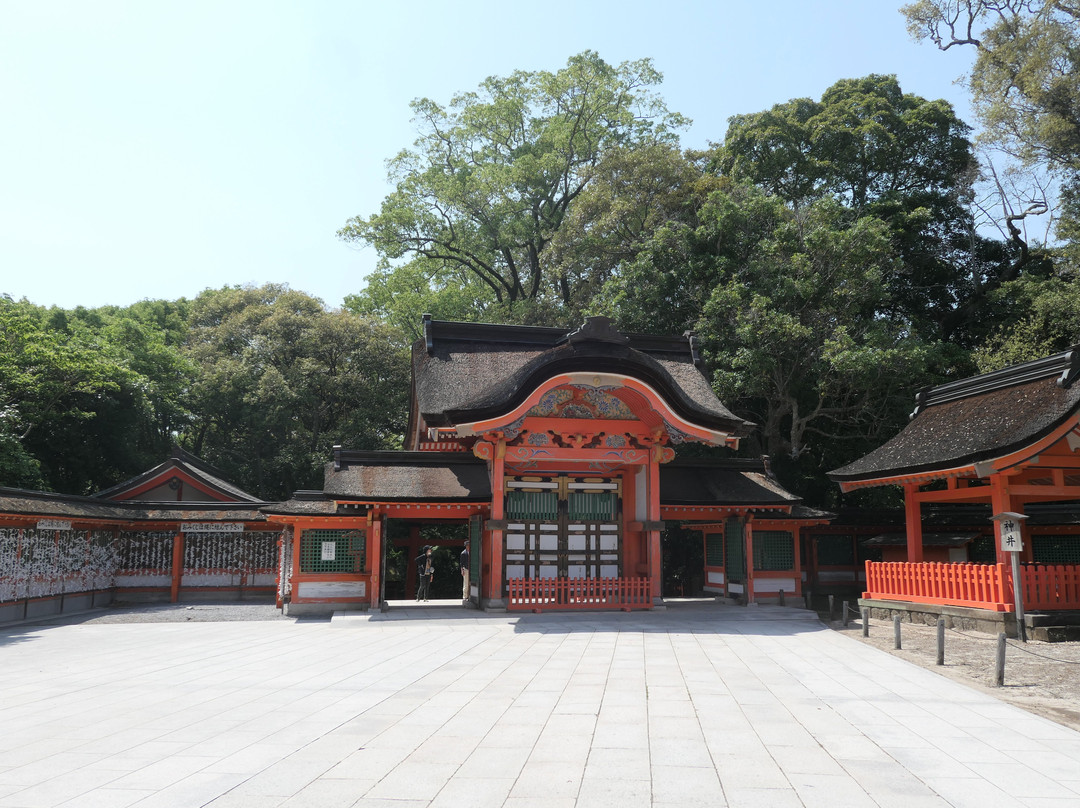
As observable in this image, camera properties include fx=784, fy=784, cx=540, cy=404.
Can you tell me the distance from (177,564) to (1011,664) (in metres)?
20.9

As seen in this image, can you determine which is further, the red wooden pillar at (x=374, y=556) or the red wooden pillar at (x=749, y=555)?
the red wooden pillar at (x=749, y=555)

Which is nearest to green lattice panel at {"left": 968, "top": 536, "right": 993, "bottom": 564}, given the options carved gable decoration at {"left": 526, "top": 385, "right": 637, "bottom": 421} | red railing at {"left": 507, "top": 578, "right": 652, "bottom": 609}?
red railing at {"left": 507, "top": 578, "right": 652, "bottom": 609}

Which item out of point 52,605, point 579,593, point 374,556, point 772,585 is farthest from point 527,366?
point 52,605

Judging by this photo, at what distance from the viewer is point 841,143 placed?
1146 inches

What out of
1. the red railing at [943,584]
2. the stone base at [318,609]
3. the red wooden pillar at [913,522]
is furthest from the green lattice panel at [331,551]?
the red wooden pillar at [913,522]

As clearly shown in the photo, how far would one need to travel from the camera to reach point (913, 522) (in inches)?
690

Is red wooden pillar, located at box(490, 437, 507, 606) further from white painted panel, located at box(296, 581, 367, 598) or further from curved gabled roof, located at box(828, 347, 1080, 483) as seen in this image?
curved gabled roof, located at box(828, 347, 1080, 483)

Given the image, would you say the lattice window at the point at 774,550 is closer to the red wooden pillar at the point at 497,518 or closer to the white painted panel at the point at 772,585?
the white painted panel at the point at 772,585

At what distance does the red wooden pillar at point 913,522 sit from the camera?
17.2 m

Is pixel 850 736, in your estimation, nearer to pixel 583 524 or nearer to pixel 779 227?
pixel 583 524

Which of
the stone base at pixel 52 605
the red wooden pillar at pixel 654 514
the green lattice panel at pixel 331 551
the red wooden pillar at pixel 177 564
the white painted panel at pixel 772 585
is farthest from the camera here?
the red wooden pillar at pixel 177 564

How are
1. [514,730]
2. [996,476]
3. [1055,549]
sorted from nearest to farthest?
[514,730], [996,476], [1055,549]

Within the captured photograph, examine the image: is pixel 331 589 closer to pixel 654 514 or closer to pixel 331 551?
pixel 331 551

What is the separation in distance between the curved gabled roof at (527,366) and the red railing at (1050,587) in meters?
6.35
